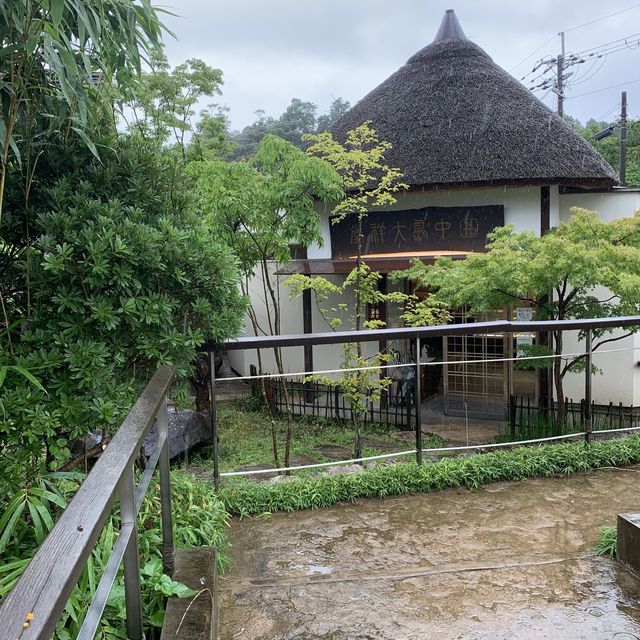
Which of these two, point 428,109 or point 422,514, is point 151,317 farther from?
point 428,109

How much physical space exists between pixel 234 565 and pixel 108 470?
5.22ft

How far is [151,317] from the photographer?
7.45ft

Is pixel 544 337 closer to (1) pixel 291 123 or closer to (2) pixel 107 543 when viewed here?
(2) pixel 107 543

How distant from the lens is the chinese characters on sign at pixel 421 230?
8.96m

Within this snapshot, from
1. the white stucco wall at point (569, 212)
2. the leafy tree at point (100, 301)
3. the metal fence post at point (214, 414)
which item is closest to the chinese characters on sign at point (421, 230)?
the white stucco wall at point (569, 212)

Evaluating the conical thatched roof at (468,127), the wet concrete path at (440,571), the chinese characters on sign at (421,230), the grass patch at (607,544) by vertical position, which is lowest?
the wet concrete path at (440,571)

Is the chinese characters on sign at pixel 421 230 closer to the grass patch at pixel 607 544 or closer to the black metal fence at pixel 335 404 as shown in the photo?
the black metal fence at pixel 335 404

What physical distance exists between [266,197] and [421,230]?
12.7 ft

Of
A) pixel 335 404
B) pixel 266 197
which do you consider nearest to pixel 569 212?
pixel 335 404

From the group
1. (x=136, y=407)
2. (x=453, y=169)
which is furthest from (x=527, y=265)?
(x=136, y=407)

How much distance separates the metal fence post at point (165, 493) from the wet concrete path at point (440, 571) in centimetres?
34

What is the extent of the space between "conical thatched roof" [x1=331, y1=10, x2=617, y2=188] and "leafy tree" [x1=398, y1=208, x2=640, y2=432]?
5.82ft

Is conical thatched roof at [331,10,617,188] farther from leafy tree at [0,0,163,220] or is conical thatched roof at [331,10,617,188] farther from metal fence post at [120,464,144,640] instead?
metal fence post at [120,464,144,640]

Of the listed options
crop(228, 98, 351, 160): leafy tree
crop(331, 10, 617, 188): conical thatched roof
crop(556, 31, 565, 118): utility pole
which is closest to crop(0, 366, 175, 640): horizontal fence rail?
crop(331, 10, 617, 188): conical thatched roof
